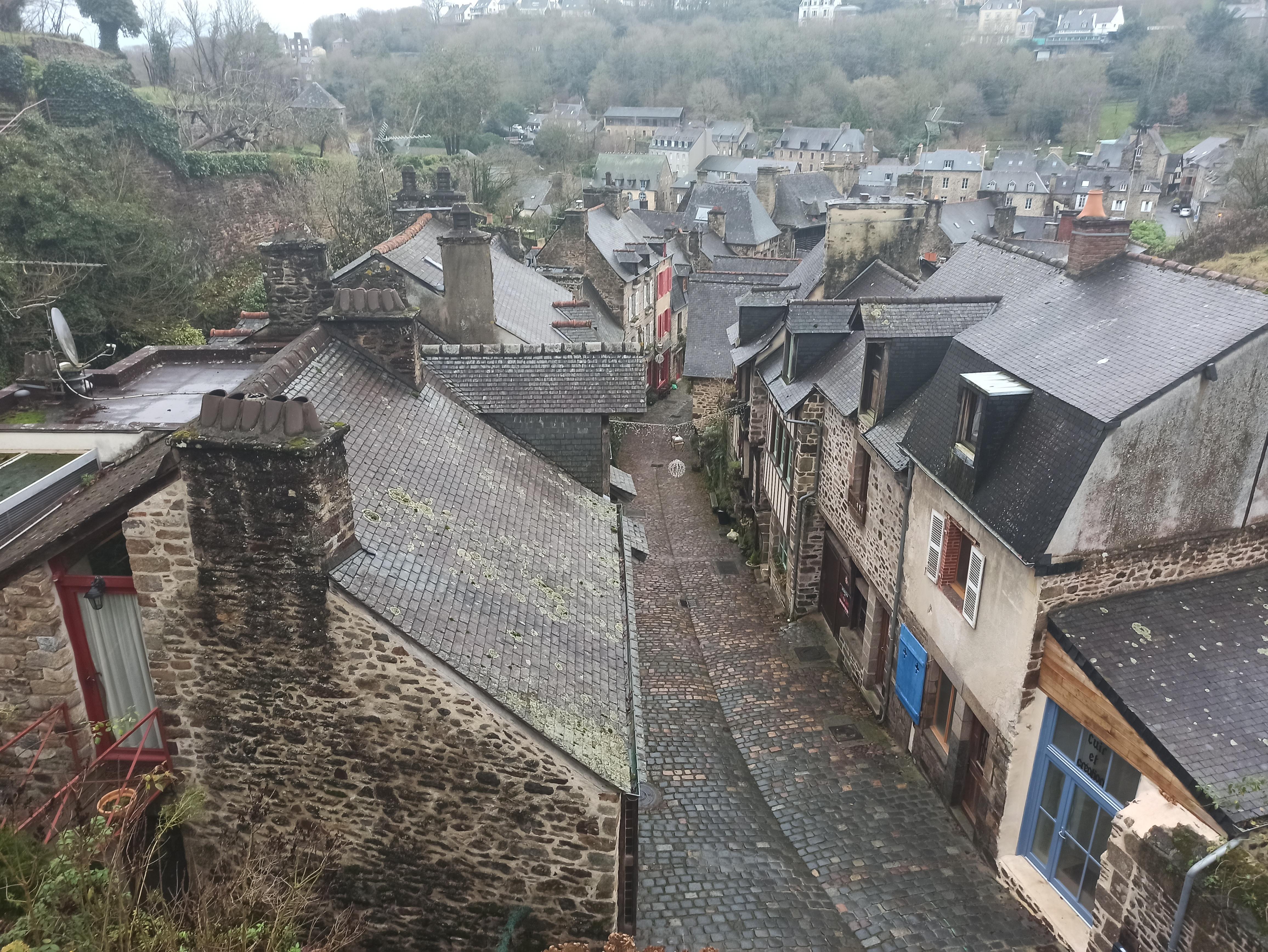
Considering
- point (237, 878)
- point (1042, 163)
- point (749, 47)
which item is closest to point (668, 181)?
point (1042, 163)

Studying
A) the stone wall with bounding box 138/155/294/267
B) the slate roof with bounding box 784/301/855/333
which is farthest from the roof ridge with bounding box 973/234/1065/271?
the stone wall with bounding box 138/155/294/267

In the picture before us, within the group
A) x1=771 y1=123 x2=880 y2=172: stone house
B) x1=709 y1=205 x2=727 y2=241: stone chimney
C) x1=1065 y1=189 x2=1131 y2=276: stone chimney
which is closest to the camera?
x1=1065 y1=189 x2=1131 y2=276: stone chimney

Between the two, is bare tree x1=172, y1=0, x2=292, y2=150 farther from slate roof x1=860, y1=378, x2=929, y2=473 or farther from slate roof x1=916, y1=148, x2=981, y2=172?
slate roof x1=916, y1=148, x2=981, y2=172

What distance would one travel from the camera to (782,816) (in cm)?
1130

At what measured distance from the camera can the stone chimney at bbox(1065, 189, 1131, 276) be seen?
11531 millimetres

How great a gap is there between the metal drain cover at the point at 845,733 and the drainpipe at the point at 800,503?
378cm

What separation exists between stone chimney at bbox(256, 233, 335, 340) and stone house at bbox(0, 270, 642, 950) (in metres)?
4.48

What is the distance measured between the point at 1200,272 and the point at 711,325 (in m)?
19.8

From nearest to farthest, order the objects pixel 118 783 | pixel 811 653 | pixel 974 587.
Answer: pixel 118 783 < pixel 974 587 < pixel 811 653

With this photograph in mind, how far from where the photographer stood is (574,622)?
8.48 metres

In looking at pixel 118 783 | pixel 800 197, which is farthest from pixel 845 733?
pixel 800 197

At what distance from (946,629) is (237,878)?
8664 millimetres

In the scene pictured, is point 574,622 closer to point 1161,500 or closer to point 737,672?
point 1161,500

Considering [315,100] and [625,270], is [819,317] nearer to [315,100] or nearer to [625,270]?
[625,270]
